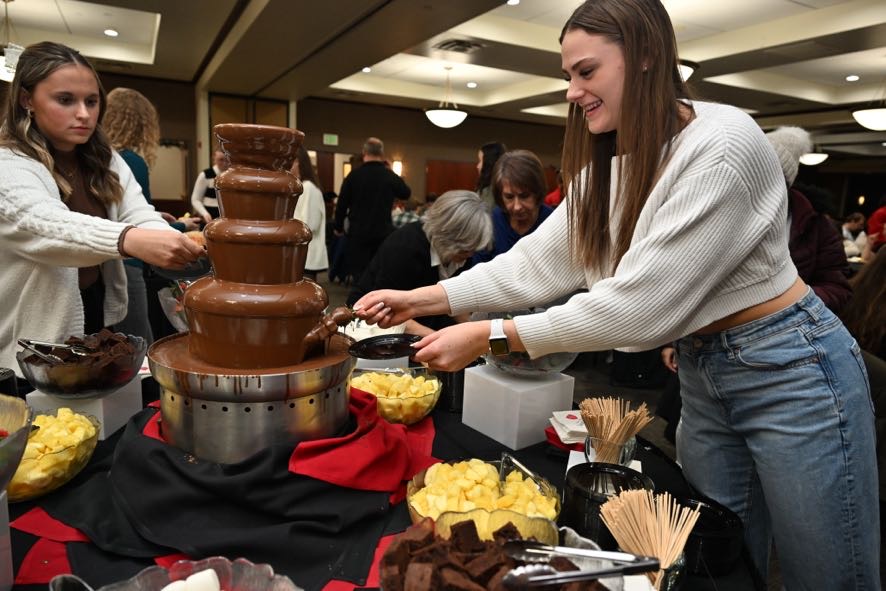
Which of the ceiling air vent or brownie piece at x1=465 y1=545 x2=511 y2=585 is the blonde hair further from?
the ceiling air vent

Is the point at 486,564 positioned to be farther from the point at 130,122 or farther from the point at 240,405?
the point at 130,122

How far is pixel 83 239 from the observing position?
1496mm

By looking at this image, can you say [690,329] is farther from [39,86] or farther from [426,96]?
[426,96]

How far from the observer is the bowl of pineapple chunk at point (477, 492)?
98cm

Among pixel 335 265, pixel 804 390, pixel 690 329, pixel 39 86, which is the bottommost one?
pixel 335 265

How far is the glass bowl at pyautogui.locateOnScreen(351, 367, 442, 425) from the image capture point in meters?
1.43

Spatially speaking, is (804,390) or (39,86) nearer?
(804,390)

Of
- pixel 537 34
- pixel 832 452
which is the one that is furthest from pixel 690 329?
pixel 537 34

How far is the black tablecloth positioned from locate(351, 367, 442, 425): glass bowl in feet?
1.07

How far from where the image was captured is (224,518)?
1.02 meters

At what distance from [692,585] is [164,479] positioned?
867 millimetres

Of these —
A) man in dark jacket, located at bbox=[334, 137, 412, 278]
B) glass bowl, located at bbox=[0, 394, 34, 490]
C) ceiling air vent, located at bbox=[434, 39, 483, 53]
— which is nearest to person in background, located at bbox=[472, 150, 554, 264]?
glass bowl, located at bbox=[0, 394, 34, 490]

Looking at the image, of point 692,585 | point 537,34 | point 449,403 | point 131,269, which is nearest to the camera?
point 692,585

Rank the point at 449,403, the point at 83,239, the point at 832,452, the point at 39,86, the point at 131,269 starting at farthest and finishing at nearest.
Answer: the point at 131,269, the point at 39,86, the point at 449,403, the point at 83,239, the point at 832,452
